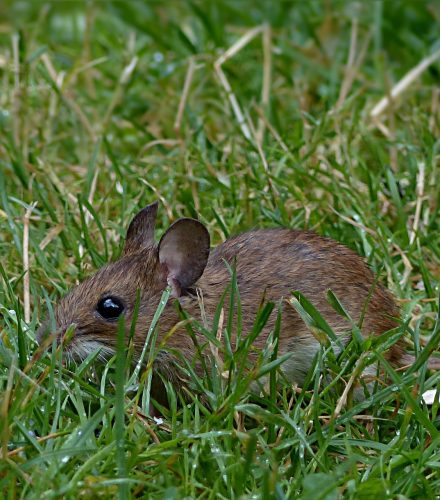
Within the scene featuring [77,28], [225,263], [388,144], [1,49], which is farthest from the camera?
[77,28]

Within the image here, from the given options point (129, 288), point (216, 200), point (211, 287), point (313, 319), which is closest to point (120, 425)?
Answer: point (313, 319)

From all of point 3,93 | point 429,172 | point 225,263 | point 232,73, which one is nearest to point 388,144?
point 429,172

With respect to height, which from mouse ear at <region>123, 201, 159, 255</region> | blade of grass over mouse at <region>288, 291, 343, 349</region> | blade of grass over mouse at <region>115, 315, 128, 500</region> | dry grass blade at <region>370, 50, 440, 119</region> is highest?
mouse ear at <region>123, 201, 159, 255</region>

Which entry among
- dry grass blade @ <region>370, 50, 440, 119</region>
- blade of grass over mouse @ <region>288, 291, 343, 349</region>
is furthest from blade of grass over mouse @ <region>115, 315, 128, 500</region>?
dry grass blade @ <region>370, 50, 440, 119</region>

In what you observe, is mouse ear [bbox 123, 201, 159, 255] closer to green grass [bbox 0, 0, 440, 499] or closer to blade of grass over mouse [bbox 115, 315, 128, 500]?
green grass [bbox 0, 0, 440, 499]

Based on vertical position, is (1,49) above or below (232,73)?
above

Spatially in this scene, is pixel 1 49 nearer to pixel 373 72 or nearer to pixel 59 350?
pixel 373 72

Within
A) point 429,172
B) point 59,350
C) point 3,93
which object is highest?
point 3,93
